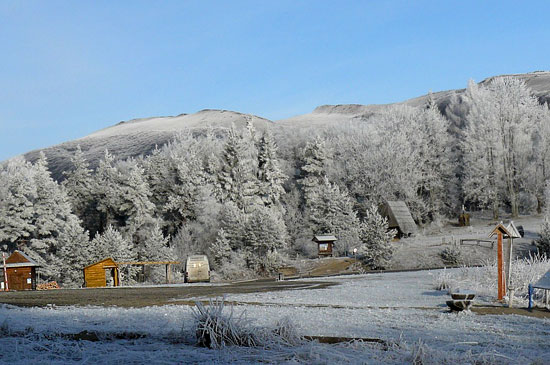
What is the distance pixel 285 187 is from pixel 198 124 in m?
45.5

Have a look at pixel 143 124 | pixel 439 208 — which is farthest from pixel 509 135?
pixel 143 124

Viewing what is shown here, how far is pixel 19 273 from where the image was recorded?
35.6 metres

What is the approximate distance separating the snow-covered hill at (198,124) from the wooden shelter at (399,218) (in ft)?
83.4

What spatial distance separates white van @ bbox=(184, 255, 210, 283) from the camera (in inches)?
1474

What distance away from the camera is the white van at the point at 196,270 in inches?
1474

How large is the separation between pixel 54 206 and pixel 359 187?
1284 inches

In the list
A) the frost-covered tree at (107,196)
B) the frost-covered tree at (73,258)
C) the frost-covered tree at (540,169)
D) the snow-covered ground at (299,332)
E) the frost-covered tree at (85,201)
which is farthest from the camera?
the frost-covered tree at (85,201)

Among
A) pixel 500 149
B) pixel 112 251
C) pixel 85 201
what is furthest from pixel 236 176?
pixel 500 149

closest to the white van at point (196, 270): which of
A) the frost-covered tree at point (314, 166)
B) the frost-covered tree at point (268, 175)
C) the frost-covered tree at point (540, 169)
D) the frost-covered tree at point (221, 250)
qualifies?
the frost-covered tree at point (221, 250)

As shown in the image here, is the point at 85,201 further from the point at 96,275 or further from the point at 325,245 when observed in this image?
the point at 96,275

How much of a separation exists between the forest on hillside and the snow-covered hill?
388 inches

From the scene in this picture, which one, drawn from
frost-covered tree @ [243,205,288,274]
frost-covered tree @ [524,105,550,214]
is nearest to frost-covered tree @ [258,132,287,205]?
frost-covered tree @ [243,205,288,274]

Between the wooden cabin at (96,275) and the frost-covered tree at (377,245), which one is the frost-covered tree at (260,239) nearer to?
the frost-covered tree at (377,245)

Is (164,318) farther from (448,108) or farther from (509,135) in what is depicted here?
(448,108)
